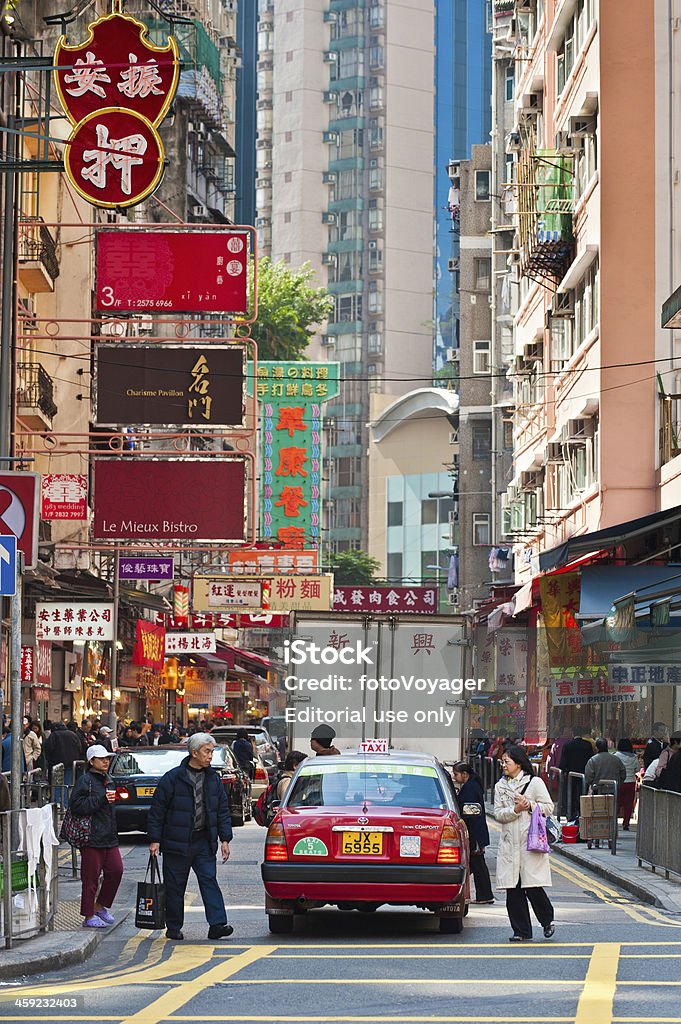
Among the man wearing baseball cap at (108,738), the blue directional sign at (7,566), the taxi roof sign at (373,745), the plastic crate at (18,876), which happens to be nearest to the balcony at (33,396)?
the man wearing baseball cap at (108,738)

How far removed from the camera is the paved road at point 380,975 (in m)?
11.2

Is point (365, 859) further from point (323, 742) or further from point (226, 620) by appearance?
point (226, 620)

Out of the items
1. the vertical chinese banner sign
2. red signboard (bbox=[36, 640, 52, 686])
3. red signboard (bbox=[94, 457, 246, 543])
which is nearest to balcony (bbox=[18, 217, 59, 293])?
red signboard (bbox=[94, 457, 246, 543])

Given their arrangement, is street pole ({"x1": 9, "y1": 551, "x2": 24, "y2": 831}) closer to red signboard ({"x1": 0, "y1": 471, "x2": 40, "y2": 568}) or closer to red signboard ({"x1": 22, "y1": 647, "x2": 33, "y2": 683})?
red signboard ({"x1": 0, "y1": 471, "x2": 40, "y2": 568})

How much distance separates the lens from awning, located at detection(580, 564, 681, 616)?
2978 cm

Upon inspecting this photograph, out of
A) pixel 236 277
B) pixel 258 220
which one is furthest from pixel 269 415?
pixel 258 220

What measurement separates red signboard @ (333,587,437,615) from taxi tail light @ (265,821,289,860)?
43604 mm

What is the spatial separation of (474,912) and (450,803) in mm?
2604

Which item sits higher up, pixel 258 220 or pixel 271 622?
pixel 258 220

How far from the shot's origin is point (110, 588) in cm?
5044

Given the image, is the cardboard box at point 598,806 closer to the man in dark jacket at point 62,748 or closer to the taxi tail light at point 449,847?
the man in dark jacket at point 62,748

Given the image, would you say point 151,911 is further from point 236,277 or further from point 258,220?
point 258,220

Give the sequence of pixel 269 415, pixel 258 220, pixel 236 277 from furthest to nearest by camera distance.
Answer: pixel 258 220 < pixel 269 415 < pixel 236 277

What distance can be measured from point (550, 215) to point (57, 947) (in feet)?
104
